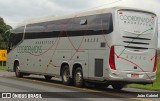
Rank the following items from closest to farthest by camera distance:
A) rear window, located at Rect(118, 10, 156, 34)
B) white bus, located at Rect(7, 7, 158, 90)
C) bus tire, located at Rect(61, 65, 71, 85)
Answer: white bus, located at Rect(7, 7, 158, 90)
rear window, located at Rect(118, 10, 156, 34)
bus tire, located at Rect(61, 65, 71, 85)

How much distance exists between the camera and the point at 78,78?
19.9 metres

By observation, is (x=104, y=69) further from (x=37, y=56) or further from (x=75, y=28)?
(x=37, y=56)

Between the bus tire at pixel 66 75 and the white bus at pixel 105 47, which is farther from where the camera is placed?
the bus tire at pixel 66 75

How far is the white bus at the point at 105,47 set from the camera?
17688 millimetres

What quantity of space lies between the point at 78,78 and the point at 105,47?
2614 millimetres

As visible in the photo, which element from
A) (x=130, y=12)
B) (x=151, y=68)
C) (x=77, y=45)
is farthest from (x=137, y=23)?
(x=77, y=45)

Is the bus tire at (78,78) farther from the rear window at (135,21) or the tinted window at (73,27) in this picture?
the rear window at (135,21)

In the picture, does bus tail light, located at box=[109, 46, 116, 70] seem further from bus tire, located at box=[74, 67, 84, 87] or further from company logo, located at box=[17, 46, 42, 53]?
company logo, located at box=[17, 46, 42, 53]

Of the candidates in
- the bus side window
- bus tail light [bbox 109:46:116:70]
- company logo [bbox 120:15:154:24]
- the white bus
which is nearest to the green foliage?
the bus side window

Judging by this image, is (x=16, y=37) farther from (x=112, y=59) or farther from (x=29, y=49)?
(x=112, y=59)

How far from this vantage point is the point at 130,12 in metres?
18.1

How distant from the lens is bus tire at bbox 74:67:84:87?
19641 mm

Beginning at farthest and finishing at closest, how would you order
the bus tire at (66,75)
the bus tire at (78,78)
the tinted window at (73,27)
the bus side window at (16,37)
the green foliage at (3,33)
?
the green foliage at (3,33), the bus side window at (16,37), the bus tire at (66,75), the bus tire at (78,78), the tinted window at (73,27)

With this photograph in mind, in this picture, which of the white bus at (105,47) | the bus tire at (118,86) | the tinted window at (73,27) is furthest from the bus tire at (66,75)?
the bus tire at (118,86)
